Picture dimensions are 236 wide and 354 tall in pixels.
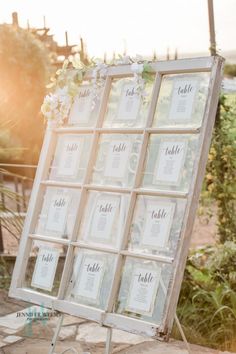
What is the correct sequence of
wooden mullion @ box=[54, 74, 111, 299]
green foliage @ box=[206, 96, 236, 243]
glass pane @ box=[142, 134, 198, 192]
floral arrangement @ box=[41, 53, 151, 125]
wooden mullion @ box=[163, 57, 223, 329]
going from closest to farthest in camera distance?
wooden mullion @ box=[163, 57, 223, 329] < glass pane @ box=[142, 134, 198, 192] < wooden mullion @ box=[54, 74, 111, 299] < floral arrangement @ box=[41, 53, 151, 125] < green foliage @ box=[206, 96, 236, 243]

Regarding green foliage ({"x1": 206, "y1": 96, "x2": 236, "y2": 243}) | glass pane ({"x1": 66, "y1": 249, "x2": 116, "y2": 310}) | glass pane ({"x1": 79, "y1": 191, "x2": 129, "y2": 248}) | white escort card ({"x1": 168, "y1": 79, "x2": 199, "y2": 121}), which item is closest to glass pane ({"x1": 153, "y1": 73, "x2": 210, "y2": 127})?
white escort card ({"x1": 168, "y1": 79, "x2": 199, "y2": 121})

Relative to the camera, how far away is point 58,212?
2781mm

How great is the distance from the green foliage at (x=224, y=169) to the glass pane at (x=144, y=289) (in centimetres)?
211

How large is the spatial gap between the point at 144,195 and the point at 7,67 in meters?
8.86

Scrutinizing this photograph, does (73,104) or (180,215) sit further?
(73,104)

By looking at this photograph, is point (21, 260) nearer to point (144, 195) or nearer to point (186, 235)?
point (144, 195)

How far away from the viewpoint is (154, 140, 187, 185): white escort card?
2.43 meters

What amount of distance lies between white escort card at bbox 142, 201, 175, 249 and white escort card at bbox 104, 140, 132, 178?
0.73 feet

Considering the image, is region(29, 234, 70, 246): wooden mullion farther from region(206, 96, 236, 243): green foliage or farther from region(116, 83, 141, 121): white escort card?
region(206, 96, 236, 243): green foliage

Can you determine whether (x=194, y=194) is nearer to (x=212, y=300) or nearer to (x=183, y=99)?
(x=183, y=99)

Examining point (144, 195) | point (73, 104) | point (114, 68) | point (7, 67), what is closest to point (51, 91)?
point (73, 104)

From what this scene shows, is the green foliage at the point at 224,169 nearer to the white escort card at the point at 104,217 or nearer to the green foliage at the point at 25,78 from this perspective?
the white escort card at the point at 104,217

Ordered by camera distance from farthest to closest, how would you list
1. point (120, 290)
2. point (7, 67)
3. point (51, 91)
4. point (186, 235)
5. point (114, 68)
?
point (7, 67), point (51, 91), point (114, 68), point (120, 290), point (186, 235)

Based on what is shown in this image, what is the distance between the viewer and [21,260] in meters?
2.81
